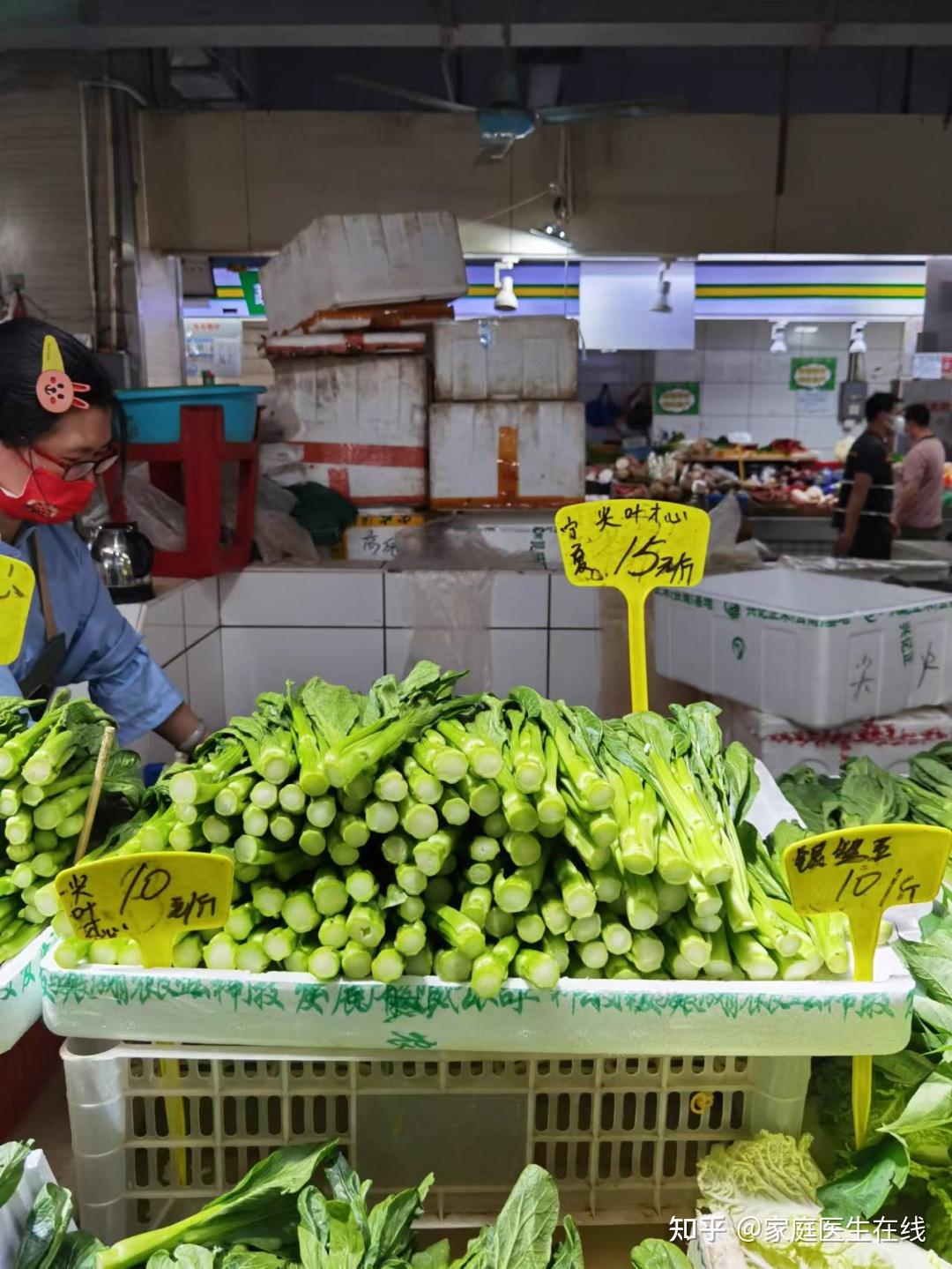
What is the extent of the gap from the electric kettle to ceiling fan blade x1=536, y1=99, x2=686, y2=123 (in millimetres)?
2962

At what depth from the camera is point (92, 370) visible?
2.17 m

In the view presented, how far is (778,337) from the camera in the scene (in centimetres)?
1216

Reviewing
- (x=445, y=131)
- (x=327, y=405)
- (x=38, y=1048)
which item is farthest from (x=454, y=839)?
(x=445, y=131)

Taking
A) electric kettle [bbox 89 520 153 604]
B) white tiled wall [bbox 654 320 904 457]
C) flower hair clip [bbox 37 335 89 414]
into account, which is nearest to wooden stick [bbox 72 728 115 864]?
flower hair clip [bbox 37 335 89 414]

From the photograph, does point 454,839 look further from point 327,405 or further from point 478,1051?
point 327,405

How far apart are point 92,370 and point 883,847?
6.04 ft

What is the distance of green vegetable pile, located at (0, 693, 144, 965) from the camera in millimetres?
1304

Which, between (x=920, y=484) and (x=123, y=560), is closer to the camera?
(x=123, y=560)

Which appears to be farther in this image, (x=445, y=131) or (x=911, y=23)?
(x=445, y=131)

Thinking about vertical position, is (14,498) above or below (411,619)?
above

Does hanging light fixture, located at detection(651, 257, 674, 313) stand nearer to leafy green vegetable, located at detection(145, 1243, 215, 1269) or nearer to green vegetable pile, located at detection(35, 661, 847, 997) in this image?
green vegetable pile, located at detection(35, 661, 847, 997)

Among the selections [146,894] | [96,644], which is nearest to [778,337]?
[96,644]

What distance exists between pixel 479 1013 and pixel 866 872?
0.46 m

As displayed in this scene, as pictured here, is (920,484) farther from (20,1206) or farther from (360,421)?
(20,1206)
